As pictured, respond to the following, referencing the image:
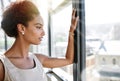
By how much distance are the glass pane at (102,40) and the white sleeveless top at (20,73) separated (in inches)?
13.6

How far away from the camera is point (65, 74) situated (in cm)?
220

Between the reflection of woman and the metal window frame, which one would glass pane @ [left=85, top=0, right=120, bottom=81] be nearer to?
the metal window frame

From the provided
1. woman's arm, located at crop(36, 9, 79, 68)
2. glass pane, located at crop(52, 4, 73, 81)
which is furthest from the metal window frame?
glass pane, located at crop(52, 4, 73, 81)

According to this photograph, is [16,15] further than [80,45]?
No

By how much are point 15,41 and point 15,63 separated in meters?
0.15

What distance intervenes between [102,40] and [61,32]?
37.5 inches

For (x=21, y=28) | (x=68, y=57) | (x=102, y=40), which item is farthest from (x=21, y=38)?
(x=102, y=40)

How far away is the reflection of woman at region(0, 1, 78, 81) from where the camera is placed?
1.56 metres

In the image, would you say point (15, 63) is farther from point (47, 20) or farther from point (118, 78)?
point (47, 20)

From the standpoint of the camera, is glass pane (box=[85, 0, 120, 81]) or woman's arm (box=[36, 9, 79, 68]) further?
woman's arm (box=[36, 9, 79, 68])

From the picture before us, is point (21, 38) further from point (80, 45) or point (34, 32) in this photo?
point (80, 45)

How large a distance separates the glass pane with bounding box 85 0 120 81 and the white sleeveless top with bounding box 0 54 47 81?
35cm

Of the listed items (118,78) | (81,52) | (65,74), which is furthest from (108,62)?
(65,74)

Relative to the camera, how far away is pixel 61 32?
2.39m
